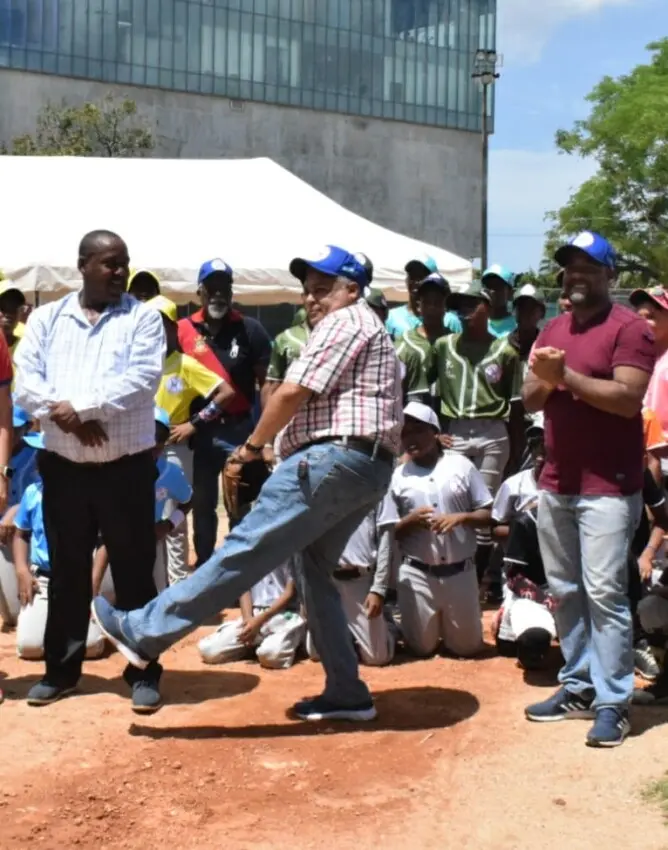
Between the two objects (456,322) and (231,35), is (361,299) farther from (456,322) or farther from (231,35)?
(231,35)

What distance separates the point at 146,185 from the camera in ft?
51.0

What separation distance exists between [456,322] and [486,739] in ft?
15.3

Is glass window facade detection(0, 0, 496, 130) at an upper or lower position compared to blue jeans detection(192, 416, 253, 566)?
upper

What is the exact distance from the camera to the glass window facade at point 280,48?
57000 mm

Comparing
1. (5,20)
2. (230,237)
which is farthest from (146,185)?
(5,20)

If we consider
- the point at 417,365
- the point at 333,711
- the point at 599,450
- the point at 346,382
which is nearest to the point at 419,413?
the point at 417,365

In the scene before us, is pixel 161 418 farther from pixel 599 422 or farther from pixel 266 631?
pixel 599 422

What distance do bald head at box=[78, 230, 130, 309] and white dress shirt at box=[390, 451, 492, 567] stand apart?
2167 millimetres

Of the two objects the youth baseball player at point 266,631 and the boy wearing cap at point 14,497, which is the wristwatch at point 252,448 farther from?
the boy wearing cap at point 14,497

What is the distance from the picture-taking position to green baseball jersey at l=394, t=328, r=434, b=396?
9016 mm

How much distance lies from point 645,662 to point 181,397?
353 cm

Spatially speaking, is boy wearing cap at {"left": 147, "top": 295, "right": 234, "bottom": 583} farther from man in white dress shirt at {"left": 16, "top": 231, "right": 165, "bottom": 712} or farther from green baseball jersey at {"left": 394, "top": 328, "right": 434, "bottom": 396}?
man in white dress shirt at {"left": 16, "top": 231, "right": 165, "bottom": 712}

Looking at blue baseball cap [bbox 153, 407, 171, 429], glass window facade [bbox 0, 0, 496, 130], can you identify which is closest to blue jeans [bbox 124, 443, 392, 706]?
blue baseball cap [bbox 153, 407, 171, 429]

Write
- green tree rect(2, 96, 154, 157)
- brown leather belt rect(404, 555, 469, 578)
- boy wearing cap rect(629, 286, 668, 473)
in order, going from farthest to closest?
green tree rect(2, 96, 154, 157) < brown leather belt rect(404, 555, 469, 578) < boy wearing cap rect(629, 286, 668, 473)
